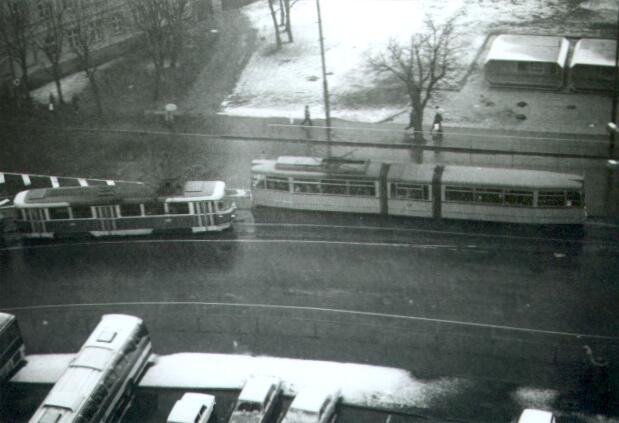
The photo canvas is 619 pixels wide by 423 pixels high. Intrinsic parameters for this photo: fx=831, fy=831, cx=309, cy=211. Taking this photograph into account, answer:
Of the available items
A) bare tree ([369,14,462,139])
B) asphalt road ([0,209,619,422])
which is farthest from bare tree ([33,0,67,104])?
bare tree ([369,14,462,139])

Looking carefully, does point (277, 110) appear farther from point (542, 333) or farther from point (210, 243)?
point (542, 333)

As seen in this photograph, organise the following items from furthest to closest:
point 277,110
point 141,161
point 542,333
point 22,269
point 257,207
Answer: point 277,110 < point 141,161 < point 257,207 < point 22,269 < point 542,333

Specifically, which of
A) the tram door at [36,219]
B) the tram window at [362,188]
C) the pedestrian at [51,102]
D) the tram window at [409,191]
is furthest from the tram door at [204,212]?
the pedestrian at [51,102]

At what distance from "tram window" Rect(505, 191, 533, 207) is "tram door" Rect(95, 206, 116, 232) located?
18.8 metres

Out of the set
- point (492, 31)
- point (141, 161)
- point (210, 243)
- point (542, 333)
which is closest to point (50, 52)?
point (141, 161)

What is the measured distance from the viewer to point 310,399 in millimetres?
27266

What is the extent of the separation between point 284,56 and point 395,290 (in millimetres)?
29443

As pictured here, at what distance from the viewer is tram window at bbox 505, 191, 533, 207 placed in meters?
38.0

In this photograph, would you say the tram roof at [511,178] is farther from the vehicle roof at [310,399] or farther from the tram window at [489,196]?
the vehicle roof at [310,399]

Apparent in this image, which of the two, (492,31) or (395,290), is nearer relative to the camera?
(395,290)

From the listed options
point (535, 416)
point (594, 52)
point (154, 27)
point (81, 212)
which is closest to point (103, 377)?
point (81, 212)

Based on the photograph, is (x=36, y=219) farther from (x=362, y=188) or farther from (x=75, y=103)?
(x=362, y=188)

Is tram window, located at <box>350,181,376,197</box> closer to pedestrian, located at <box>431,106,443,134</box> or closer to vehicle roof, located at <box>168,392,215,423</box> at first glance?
pedestrian, located at <box>431,106,443,134</box>

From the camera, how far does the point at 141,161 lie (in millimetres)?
48594
